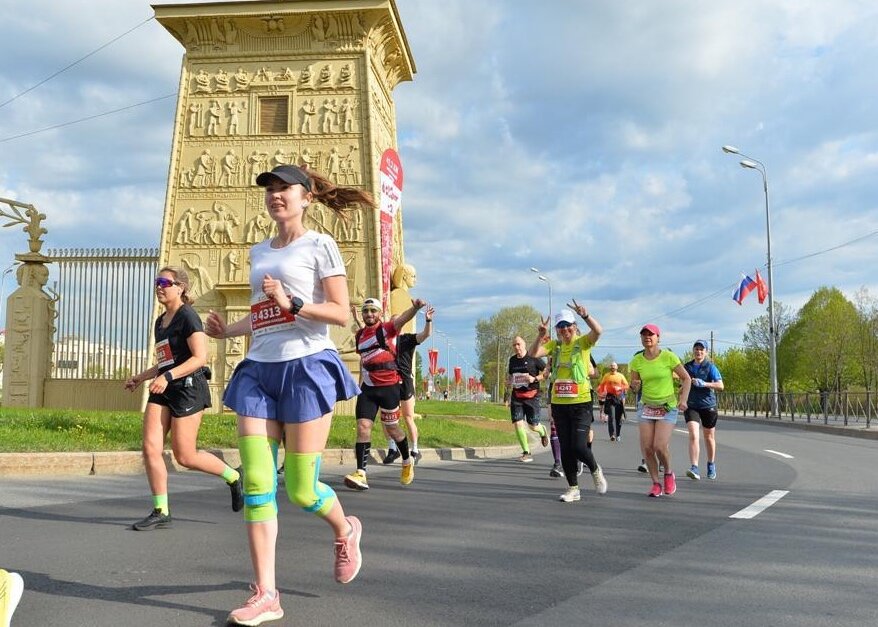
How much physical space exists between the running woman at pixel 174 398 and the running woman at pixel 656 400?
4479mm

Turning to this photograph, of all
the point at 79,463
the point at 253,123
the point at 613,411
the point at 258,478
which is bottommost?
the point at 79,463

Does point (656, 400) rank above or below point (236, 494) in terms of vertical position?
above

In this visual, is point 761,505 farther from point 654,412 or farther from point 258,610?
point 258,610

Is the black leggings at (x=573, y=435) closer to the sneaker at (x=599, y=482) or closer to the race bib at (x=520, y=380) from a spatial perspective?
the sneaker at (x=599, y=482)

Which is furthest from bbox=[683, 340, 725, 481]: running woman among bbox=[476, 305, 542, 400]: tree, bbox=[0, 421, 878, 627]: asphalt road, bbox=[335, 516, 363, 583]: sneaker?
bbox=[476, 305, 542, 400]: tree

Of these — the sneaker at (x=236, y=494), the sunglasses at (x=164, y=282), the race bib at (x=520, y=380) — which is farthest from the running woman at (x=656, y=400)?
the sunglasses at (x=164, y=282)

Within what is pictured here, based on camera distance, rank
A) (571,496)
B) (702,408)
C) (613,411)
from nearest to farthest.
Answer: (571,496) → (702,408) → (613,411)

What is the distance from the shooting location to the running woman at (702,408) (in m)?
10.0

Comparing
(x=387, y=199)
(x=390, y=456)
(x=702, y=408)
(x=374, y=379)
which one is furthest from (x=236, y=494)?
(x=387, y=199)

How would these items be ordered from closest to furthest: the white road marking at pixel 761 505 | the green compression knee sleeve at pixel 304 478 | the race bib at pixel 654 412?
the green compression knee sleeve at pixel 304 478 → the white road marking at pixel 761 505 → the race bib at pixel 654 412

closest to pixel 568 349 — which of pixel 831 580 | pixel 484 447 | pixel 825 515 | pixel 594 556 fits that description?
pixel 825 515

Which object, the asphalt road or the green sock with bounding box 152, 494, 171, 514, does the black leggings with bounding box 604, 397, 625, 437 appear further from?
the green sock with bounding box 152, 494, 171, 514

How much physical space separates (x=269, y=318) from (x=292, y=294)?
0.16 meters

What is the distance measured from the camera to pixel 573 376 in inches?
321
